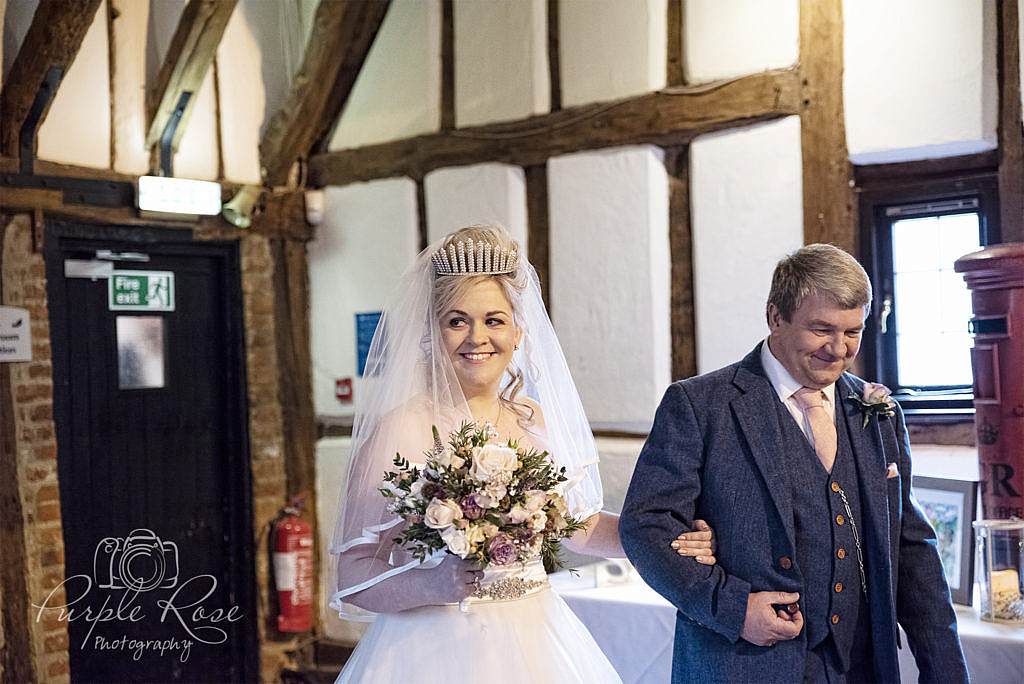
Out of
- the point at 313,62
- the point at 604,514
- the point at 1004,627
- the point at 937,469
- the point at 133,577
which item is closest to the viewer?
the point at 604,514

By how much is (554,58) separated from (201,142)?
6.10ft

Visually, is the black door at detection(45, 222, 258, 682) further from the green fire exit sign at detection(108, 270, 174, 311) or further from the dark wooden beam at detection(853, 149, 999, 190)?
the dark wooden beam at detection(853, 149, 999, 190)

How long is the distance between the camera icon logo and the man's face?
3.87 m

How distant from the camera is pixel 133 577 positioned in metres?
5.36

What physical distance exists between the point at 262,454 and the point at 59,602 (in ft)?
4.25

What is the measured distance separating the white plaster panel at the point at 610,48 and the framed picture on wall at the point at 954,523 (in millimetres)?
2117

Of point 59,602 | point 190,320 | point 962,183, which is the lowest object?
point 59,602

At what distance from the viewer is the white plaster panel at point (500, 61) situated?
5.16 metres

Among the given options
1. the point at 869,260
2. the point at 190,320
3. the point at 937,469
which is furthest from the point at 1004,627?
the point at 190,320

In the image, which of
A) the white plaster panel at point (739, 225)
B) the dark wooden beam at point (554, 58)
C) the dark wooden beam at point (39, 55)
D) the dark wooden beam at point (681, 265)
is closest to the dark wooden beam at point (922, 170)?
the white plaster panel at point (739, 225)

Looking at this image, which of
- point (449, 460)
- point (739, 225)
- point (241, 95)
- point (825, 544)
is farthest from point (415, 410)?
point (241, 95)

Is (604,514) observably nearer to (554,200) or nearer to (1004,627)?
(1004,627)

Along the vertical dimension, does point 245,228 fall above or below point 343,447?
above

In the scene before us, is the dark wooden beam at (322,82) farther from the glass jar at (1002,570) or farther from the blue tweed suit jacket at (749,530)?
the glass jar at (1002,570)
